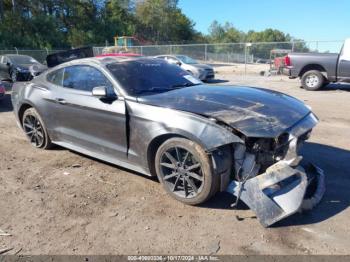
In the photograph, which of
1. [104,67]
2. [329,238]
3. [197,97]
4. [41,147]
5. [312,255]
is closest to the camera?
[312,255]

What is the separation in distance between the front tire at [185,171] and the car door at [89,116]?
26.5 inches

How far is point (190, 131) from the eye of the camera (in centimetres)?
379

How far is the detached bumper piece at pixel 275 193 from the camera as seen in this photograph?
140 inches

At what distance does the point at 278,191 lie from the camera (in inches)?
144

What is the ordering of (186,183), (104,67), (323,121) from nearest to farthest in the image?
(186,183) → (104,67) → (323,121)

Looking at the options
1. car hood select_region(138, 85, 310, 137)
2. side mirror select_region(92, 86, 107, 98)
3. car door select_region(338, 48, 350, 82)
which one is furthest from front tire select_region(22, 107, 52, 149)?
car door select_region(338, 48, 350, 82)

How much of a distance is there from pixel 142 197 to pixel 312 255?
201 centimetres

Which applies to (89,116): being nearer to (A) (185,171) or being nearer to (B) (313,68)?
(A) (185,171)

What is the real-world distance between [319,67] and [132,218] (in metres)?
11.8

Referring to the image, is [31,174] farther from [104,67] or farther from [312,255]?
[312,255]

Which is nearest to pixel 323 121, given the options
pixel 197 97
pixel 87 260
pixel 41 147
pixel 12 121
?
pixel 197 97

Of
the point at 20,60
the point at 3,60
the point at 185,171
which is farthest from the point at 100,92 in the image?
the point at 3,60

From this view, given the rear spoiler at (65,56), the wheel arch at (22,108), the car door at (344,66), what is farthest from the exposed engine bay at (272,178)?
the car door at (344,66)

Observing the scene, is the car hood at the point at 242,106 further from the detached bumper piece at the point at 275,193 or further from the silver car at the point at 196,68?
the silver car at the point at 196,68
